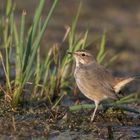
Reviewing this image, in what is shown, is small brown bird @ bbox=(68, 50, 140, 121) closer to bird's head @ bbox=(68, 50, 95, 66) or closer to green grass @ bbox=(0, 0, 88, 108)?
bird's head @ bbox=(68, 50, 95, 66)

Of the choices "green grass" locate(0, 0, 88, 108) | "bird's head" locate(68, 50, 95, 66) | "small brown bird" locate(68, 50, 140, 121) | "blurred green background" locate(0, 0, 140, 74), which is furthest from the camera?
"blurred green background" locate(0, 0, 140, 74)

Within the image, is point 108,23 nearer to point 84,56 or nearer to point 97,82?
point 84,56

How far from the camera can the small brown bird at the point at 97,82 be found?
948 cm

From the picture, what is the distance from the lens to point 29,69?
9312 mm

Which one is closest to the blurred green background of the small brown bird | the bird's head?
the bird's head

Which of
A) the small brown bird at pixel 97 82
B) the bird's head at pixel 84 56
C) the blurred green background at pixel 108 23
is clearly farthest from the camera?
the blurred green background at pixel 108 23

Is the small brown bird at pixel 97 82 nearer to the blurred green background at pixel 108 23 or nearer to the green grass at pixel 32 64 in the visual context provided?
the green grass at pixel 32 64

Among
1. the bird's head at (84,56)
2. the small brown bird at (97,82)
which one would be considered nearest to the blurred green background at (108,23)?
the bird's head at (84,56)

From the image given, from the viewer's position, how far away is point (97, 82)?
9609mm

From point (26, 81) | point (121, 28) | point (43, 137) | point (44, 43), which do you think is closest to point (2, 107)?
point (26, 81)

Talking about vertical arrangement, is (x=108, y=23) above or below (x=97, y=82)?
above

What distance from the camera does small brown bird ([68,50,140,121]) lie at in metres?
9.48

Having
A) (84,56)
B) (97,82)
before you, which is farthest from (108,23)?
(97,82)

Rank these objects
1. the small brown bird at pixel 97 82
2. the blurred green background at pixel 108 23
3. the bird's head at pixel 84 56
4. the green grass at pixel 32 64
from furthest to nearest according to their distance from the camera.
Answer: the blurred green background at pixel 108 23
the bird's head at pixel 84 56
the small brown bird at pixel 97 82
the green grass at pixel 32 64
